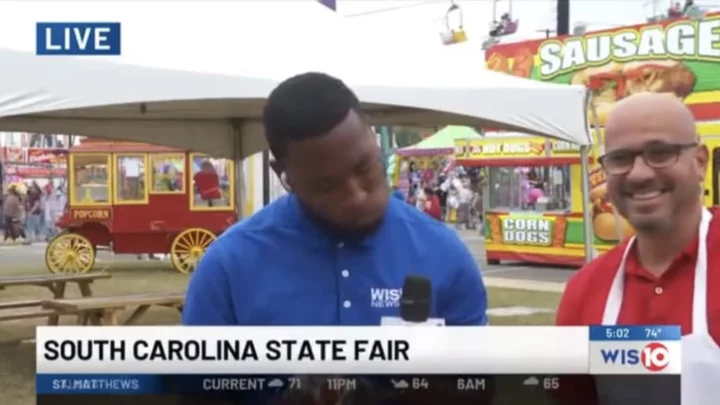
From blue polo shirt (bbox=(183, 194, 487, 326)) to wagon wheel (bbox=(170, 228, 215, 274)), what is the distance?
46.0 ft

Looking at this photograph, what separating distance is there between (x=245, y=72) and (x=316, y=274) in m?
5.60

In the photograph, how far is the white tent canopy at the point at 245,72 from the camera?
652cm

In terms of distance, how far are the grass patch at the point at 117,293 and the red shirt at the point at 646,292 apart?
190 cm

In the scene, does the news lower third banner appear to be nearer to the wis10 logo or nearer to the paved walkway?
the wis10 logo

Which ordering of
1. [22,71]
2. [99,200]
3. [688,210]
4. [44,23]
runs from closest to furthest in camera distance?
[688,210] → [22,71] → [44,23] → [99,200]

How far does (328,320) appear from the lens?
4.81 feet

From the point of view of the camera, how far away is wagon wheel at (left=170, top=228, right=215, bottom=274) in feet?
50.5

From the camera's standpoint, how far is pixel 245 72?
697cm

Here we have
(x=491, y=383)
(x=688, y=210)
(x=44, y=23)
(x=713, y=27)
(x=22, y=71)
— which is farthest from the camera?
(x=713, y=27)

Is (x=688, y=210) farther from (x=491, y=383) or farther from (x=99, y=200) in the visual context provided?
(x=99, y=200)

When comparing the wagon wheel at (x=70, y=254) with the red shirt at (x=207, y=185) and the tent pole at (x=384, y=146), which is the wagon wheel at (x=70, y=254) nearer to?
the red shirt at (x=207, y=185)

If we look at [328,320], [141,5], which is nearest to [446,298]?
[328,320]

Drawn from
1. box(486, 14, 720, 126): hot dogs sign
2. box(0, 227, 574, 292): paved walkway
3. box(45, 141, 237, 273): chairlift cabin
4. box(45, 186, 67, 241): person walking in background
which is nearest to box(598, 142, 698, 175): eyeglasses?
box(0, 227, 574, 292): paved walkway

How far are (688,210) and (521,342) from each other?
2.28ft
